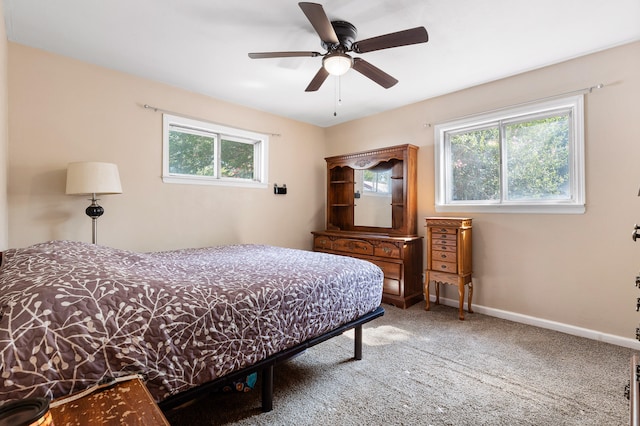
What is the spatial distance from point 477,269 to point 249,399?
2.75 meters

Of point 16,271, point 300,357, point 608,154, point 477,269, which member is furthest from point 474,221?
point 16,271

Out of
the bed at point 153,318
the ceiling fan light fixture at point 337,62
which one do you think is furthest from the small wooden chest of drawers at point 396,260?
the ceiling fan light fixture at point 337,62

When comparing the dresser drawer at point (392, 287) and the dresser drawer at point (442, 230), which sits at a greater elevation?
the dresser drawer at point (442, 230)

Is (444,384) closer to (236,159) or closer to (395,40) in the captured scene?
(395,40)

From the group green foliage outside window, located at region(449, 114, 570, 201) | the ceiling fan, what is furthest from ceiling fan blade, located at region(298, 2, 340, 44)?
green foliage outside window, located at region(449, 114, 570, 201)

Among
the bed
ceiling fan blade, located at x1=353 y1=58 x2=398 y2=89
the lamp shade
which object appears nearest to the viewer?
the bed

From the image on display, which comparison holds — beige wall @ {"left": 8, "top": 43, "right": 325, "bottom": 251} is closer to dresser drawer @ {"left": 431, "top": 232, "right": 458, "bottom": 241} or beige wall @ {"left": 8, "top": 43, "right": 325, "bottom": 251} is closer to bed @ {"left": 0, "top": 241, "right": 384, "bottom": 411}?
bed @ {"left": 0, "top": 241, "right": 384, "bottom": 411}

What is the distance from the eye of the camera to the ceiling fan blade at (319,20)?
1693mm

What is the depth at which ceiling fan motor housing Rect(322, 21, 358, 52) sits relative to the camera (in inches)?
86.3

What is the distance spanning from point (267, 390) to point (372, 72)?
242cm

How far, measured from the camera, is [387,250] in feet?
11.9

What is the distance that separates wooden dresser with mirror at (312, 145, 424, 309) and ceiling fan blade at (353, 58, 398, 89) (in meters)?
1.32

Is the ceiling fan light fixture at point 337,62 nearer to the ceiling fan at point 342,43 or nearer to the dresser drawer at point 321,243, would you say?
the ceiling fan at point 342,43

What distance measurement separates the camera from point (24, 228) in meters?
2.53
